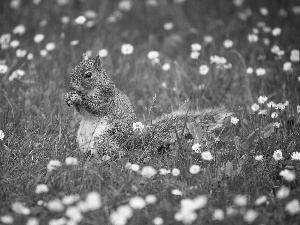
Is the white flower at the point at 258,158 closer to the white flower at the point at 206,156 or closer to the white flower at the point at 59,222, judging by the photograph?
the white flower at the point at 206,156

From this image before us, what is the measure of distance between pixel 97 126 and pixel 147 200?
0.96 meters

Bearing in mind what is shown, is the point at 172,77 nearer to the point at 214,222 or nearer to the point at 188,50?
the point at 188,50

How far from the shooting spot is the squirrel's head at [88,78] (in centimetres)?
422

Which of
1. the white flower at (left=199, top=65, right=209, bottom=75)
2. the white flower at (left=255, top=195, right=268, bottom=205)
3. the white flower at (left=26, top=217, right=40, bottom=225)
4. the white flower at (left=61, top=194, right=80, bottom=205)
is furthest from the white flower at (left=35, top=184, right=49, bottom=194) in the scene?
the white flower at (left=199, top=65, right=209, bottom=75)

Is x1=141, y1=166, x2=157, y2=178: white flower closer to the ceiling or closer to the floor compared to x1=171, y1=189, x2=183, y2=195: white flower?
closer to the ceiling

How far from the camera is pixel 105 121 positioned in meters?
4.24

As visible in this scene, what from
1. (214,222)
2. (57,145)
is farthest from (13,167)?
(214,222)

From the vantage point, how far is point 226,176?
12.9 ft

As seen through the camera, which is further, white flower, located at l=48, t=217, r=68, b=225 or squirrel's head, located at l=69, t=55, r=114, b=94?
squirrel's head, located at l=69, t=55, r=114, b=94

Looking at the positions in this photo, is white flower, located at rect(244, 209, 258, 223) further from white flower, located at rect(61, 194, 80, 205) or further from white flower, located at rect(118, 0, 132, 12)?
white flower, located at rect(118, 0, 132, 12)

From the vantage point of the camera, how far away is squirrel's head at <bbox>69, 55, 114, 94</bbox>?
4219 millimetres

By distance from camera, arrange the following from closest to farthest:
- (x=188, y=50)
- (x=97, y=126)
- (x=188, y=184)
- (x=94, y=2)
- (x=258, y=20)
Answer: (x=188, y=184) < (x=97, y=126) < (x=188, y=50) < (x=258, y=20) < (x=94, y=2)

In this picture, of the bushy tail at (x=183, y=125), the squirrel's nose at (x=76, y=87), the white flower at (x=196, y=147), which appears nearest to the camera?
the white flower at (x=196, y=147)

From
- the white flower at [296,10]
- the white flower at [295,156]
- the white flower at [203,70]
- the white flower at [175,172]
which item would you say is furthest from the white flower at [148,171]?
the white flower at [296,10]
